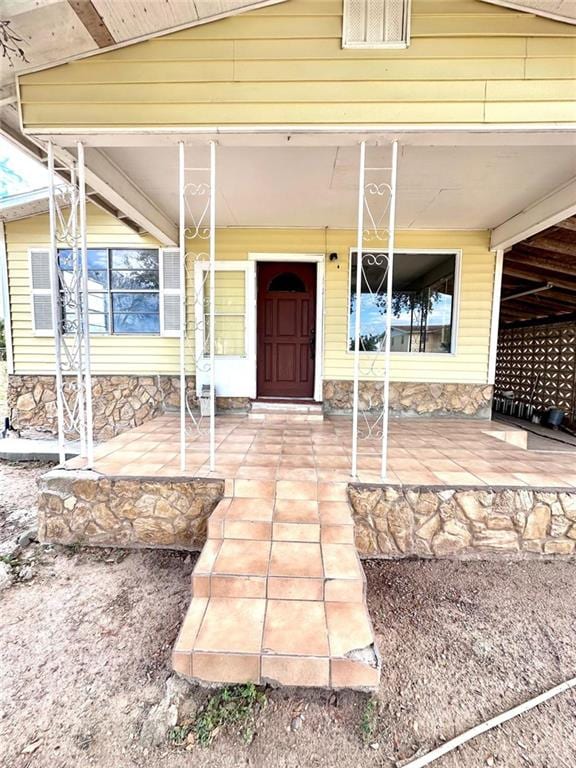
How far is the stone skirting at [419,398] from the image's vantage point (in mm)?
5102

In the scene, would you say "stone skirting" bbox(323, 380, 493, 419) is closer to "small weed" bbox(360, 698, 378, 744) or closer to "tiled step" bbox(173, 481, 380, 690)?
"tiled step" bbox(173, 481, 380, 690)

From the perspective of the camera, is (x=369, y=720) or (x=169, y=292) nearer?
(x=369, y=720)

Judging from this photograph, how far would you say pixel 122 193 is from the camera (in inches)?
137

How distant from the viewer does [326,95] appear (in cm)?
232

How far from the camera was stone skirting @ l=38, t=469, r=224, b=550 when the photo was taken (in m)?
2.66

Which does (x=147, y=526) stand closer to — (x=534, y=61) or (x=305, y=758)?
(x=305, y=758)

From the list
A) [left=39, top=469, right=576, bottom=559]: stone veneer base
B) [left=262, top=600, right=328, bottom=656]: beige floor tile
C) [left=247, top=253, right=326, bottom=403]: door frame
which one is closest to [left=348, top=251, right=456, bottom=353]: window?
[left=247, top=253, right=326, bottom=403]: door frame

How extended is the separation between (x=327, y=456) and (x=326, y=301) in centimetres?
255

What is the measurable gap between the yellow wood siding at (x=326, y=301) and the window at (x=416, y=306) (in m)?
0.14

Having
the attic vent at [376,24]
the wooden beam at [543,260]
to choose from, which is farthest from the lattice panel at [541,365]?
the attic vent at [376,24]

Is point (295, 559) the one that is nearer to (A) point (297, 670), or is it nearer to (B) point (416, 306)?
(A) point (297, 670)

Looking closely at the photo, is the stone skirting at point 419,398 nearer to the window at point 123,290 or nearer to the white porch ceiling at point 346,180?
the white porch ceiling at point 346,180

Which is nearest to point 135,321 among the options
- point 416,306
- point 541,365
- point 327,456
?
point 327,456

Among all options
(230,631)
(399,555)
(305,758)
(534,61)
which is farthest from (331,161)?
(305,758)
